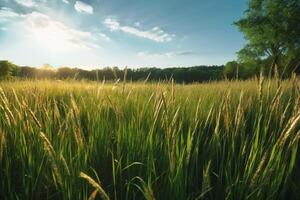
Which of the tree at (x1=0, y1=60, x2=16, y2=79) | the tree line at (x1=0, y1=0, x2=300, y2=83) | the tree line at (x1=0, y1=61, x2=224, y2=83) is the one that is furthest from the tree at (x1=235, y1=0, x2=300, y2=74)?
the tree at (x1=0, y1=60, x2=16, y2=79)

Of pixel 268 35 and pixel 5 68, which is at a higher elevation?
pixel 268 35

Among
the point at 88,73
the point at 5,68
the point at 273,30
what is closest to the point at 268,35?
the point at 273,30

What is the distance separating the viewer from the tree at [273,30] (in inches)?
1061

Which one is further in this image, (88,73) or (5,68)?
(88,73)

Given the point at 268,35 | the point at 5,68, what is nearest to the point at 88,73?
the point at 5,68

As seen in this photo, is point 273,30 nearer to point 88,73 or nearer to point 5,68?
point 88,73

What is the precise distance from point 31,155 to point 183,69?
5562cm

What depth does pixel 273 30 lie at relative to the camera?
27.5m

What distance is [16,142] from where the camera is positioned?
5.89ft

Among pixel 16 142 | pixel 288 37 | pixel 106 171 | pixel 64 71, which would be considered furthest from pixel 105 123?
pixel 64 71

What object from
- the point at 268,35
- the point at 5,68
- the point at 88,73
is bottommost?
the point at 88,73

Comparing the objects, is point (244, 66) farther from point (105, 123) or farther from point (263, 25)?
point (105, 123)

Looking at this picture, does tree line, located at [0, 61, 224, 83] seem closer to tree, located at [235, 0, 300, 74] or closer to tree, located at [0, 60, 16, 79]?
tree, located at [0, 60, 16, 79]

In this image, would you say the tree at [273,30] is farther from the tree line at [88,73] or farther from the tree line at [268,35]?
the tree line at [88,73]
